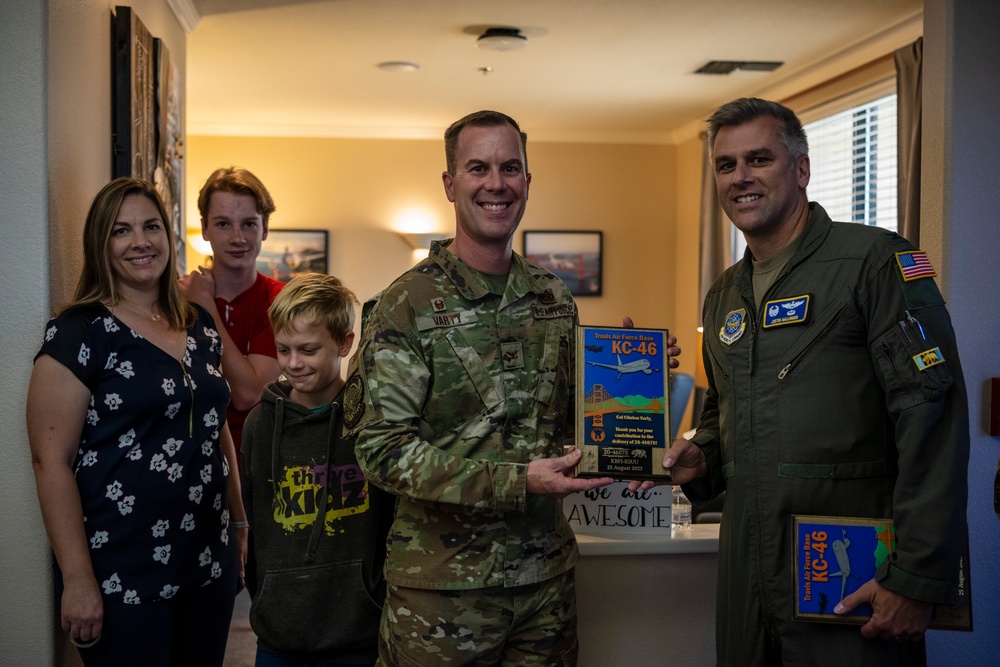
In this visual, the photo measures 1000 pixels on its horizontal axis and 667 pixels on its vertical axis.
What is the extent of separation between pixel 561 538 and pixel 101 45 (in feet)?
6.72

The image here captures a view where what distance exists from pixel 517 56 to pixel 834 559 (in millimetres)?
4536

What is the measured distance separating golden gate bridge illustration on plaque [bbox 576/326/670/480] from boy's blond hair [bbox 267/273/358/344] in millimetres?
630

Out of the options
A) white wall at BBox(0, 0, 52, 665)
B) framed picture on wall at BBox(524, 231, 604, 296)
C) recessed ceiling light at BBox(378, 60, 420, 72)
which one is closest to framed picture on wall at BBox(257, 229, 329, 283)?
framed picture on wall at BBox(524, 231, 604, 296)

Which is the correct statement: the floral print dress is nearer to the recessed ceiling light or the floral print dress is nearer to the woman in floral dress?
the woman in floral dress

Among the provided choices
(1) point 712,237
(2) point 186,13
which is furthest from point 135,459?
(1) point 712,237

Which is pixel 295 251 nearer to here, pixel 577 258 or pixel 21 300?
pixel 577 258

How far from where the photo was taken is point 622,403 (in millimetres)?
1729

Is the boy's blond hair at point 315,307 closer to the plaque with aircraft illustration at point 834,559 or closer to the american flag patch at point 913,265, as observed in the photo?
the plaque with aircraft illustration at point 834,559

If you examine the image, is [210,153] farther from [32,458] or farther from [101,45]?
Result: [32,458]


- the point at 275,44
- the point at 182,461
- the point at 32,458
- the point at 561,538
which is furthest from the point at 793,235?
the point at 275,44

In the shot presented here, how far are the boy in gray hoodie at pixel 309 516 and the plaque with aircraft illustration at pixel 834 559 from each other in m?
0.89

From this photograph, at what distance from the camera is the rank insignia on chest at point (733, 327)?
1.82m

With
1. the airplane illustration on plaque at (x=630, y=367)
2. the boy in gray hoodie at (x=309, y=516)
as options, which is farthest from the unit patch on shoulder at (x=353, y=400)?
the airplane illustration on plaque at (x=630, y=367)

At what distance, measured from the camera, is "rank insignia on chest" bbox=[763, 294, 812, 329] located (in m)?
1.71
